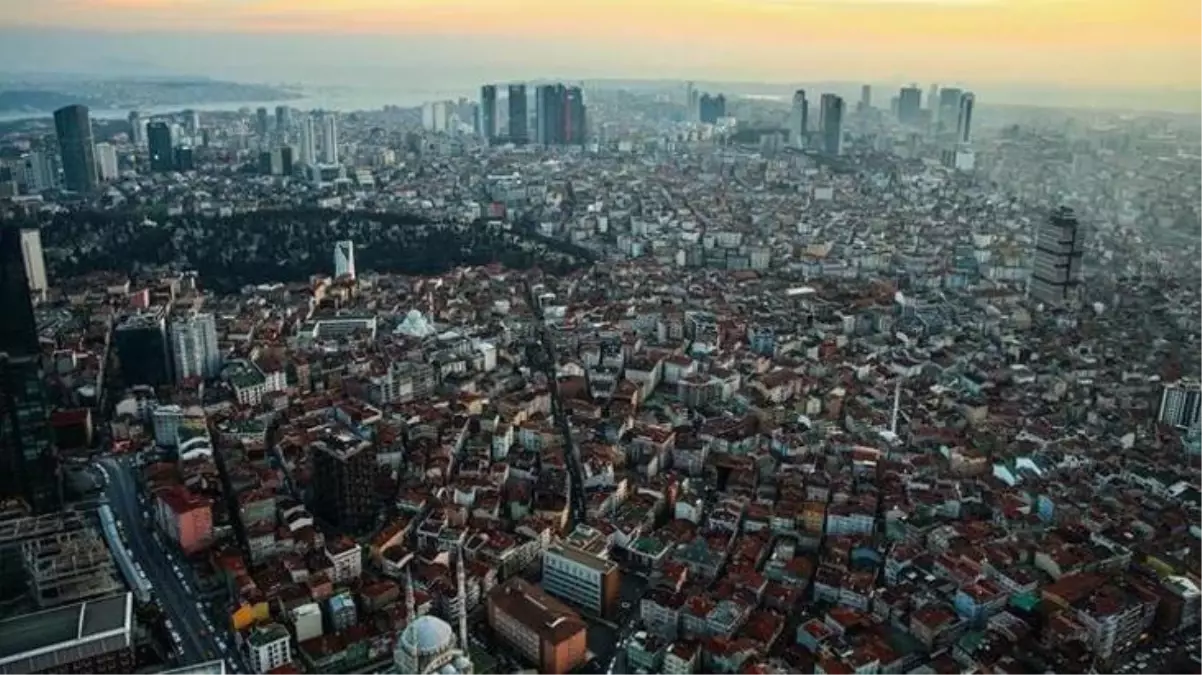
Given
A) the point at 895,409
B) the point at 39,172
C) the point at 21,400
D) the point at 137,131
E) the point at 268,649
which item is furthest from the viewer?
the point at 137,131

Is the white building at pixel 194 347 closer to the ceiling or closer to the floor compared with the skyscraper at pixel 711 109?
closer to the floor

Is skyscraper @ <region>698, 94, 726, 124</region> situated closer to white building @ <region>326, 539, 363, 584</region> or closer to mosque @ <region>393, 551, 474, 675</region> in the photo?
white building @ <region>326, 539, 363, 584</region>

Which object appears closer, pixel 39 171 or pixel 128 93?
pixel 39 171

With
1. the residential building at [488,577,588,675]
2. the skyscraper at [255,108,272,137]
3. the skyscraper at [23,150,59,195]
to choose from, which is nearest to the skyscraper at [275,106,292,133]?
the skyscraper at [255,108,272,137]

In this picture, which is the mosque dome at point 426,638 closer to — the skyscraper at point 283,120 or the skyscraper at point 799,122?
the skyscraper at point 799,122

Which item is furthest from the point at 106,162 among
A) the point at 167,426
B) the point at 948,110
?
the point at 948,110

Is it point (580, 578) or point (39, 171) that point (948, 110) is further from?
point (580, 578)

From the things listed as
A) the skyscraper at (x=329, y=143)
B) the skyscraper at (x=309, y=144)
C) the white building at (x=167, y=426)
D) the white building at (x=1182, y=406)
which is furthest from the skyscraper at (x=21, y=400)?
the skyscraper at (x=329, y=143)
